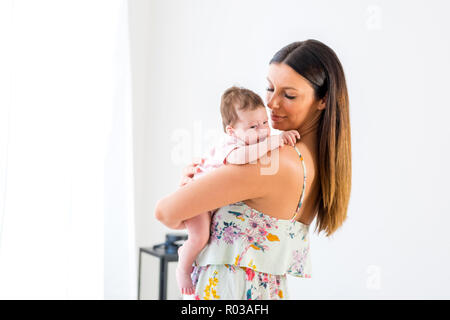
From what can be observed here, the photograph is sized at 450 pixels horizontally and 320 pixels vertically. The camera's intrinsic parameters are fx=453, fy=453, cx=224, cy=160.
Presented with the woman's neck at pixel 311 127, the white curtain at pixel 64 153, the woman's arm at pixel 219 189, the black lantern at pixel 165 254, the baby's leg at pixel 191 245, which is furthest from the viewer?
the black lantern at pixel 165 254

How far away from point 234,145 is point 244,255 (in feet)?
0.92

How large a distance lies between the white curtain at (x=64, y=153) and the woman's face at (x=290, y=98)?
147 centimetres

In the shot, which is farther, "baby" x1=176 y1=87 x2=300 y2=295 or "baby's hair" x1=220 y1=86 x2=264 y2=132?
"baby's hair" x1=220 y1=86 x2=264 y2=132

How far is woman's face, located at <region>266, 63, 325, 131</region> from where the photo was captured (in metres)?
1.21

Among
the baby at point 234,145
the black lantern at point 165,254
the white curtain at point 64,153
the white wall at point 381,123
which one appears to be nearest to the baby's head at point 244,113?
the baby at point 234,145

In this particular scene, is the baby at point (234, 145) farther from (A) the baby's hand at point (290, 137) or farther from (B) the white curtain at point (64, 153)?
(B) the white curtain at point (64, 153)

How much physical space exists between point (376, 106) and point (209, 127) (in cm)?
127

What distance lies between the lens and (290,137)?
1.19m

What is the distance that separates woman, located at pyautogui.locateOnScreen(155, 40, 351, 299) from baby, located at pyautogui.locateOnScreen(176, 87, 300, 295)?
0.08 ft

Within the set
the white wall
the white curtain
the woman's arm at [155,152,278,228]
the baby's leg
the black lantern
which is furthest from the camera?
the black lantern

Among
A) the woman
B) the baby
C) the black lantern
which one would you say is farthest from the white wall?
the baby

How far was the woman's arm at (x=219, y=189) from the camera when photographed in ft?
3.43

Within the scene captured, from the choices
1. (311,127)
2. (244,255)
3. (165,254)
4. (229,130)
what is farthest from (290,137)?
(165,254)

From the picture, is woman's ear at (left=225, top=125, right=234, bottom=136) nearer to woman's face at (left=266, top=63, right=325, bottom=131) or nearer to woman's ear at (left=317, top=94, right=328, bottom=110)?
woman's face at (left=266, top=63, right=325, bottom=131)
